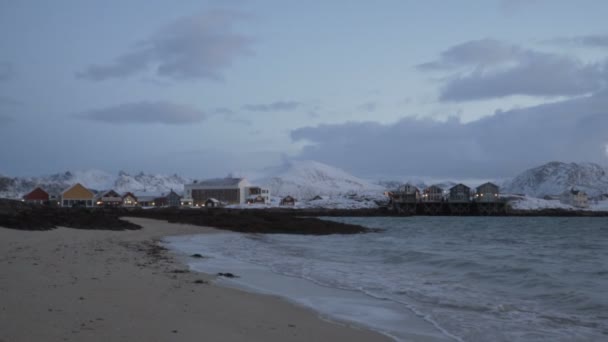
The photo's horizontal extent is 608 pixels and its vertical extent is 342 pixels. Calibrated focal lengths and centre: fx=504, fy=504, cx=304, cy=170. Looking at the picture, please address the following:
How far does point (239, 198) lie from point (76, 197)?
33.5m

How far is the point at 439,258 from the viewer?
63.0 ft

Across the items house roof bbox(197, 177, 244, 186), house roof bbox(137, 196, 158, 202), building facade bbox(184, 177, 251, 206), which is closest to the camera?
building facade bbox(184, 177, 251, 206)

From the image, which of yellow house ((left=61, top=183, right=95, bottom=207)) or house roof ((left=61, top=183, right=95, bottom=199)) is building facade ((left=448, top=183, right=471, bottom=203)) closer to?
yellow house ((left=61, top=183, right=95, bottom=207))

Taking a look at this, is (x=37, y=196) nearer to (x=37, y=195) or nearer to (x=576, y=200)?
(x=37, y=195)

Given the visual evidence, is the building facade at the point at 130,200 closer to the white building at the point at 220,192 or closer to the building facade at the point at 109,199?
the building facade at the point at 109,199

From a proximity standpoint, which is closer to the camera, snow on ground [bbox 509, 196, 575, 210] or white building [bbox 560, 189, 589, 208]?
snow on ground [bbox 509, 196, 575, 210]

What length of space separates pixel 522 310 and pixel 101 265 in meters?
9.30

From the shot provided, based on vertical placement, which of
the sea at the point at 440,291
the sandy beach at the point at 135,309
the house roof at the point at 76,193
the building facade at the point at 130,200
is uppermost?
the house roof at the point at 76,193

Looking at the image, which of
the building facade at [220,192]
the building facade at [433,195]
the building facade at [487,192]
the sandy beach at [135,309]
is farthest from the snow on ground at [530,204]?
the sandy beach at [135,309]

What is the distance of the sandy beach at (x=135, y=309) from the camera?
18.5 feet

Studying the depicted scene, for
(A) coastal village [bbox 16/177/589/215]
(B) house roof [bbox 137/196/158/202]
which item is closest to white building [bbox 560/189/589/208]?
(A) coastal village [bbox 16/177/589/215]

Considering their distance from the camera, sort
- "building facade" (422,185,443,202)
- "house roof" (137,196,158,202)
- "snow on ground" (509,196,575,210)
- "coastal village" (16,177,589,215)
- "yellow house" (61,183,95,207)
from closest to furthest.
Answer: "yellow house" (61,183,95,207), "coastal village" (16,177,589,215), "building facade" (422,185,443,202), "snow on ground" (509,196,575,210), "house roof" (137,196,158,202)

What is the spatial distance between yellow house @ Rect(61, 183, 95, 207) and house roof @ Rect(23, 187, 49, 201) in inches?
117

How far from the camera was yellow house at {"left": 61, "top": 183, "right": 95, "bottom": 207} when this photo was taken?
91.9 metres
